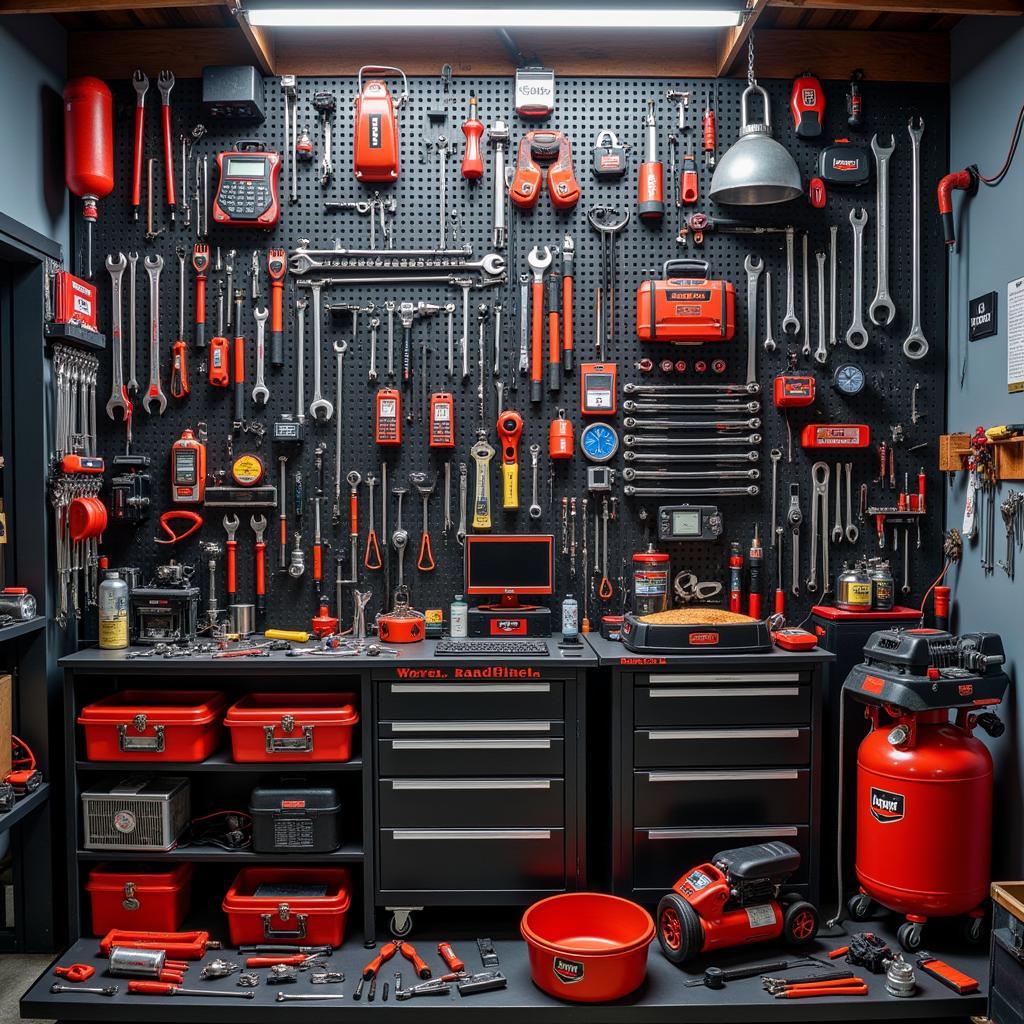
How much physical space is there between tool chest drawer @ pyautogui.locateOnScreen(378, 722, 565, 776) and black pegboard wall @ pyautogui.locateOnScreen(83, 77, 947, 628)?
0.64 metres

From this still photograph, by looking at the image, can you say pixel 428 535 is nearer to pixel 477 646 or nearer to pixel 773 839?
pixel 477 646

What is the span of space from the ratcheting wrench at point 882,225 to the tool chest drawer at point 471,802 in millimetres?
2133

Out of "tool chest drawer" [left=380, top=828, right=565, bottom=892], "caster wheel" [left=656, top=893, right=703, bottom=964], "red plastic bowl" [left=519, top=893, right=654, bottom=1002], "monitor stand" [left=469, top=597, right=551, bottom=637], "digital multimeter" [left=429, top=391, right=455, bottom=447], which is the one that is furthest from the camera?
"digital multimeter" [left=429, top=391, right=455, bottom=447]

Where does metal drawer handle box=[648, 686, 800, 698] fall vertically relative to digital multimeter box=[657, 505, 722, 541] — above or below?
below

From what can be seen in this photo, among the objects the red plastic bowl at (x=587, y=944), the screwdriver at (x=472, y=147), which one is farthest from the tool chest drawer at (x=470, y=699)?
the screwdriver at (x=472, y=147)

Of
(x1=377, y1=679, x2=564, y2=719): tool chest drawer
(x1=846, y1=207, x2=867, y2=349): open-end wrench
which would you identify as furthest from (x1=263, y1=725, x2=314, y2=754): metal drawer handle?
(x1=846, y1=207, x2=867, y2=349): open-end wrench

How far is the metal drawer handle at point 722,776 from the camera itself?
257 cm

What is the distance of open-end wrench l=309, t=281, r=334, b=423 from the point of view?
3.04 metres

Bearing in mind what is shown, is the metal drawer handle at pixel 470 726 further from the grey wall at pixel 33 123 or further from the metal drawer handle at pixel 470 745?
the grey wall at pixel 33 123

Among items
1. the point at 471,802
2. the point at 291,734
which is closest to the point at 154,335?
the point at 291,734

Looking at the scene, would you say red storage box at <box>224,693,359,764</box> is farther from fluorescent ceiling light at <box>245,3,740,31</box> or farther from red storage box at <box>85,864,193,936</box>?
fluorescent ceiling light at <box>245,3,740,31</box>

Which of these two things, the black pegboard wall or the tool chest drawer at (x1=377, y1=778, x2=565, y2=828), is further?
the black pegboard wall

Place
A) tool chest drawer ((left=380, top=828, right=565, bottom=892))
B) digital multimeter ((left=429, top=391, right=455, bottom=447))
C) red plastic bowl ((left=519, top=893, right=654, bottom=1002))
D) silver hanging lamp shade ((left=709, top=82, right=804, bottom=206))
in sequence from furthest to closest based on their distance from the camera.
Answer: digital multimeter ((left=429, top=391, right=455, bottom=447))
silver hanging lamp shade ((left=709, top=82, right=804, bottom=206))
tool chest drawer ((left=380, top=828, right=565, bottom=892))
red plastic bowl ((left=519, top=893, right=654, bottom=1002))

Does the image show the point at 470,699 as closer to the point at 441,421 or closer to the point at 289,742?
the point at 289,742
